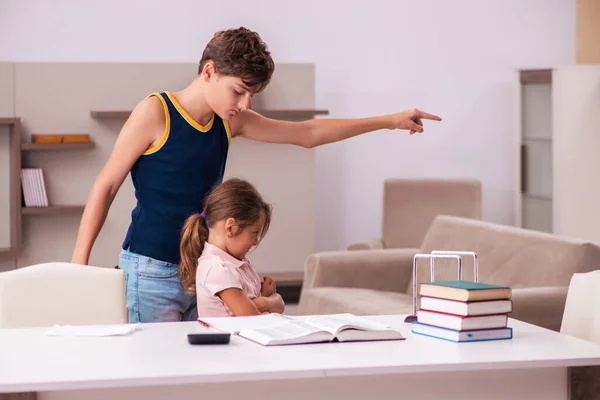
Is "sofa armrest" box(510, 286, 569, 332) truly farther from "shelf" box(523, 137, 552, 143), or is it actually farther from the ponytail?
"shelf" box(523, 137, 552, 143)

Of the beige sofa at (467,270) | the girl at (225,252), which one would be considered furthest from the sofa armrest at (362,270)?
the girl at (225,252)

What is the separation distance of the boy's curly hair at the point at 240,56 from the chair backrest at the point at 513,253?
188 centimetres

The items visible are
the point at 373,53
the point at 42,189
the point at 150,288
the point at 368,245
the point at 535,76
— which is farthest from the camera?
the point at 373,53

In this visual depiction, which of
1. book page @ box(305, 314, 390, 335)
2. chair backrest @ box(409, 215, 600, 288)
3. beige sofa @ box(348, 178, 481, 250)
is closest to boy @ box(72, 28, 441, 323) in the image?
book page @ box(305, 314, 390, 335)

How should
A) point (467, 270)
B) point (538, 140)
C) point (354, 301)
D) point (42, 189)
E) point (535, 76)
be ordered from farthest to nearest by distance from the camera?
point (538, 140)
point (535, 76)
point (42, 189)
point (354, 301)
point (467, 270)

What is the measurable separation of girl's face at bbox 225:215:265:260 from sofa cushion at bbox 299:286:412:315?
170 centimetres

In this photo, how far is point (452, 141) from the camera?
7098mm

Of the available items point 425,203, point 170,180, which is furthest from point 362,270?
point 170,180

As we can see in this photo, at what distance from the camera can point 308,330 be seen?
2039 mm

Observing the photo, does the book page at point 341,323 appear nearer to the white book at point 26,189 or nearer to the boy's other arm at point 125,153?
the boy's other arm at point 125,153

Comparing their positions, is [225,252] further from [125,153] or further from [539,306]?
[539,306]

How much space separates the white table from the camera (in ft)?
5.61

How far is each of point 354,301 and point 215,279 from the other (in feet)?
6.94

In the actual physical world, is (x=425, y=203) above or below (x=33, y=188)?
below
